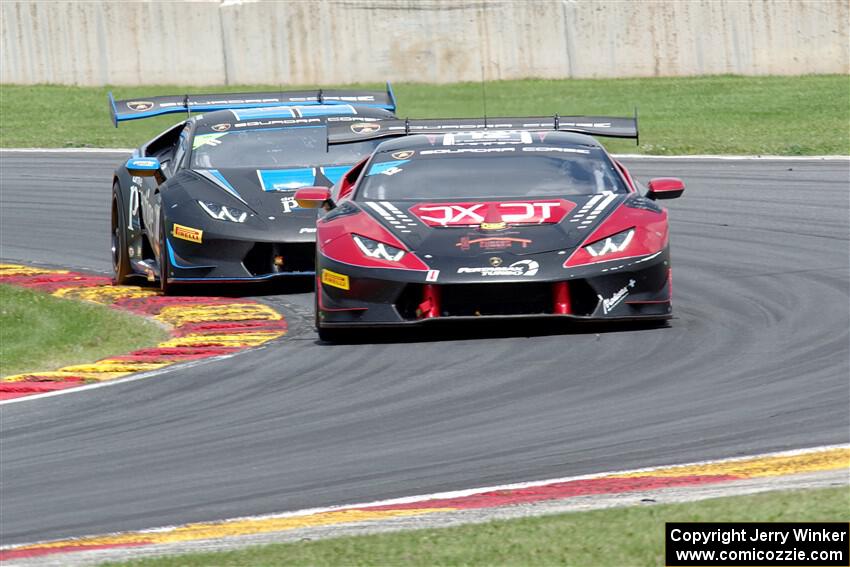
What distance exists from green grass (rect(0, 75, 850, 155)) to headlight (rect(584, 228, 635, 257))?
33.6 feet

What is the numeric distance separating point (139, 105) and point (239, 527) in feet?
25.0

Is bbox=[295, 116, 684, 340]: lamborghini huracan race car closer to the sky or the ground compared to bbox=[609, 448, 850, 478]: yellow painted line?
closer to the sky

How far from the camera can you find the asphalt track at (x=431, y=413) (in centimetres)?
611

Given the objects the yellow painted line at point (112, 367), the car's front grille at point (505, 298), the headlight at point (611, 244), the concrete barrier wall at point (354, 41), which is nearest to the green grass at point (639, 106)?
the concrete barrier wall at point (354, 41)

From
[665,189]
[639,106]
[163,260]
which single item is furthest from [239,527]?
[639,106]

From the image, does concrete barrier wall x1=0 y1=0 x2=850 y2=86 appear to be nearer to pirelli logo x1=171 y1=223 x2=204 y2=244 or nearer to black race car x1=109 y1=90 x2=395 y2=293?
black race car x1=109 y1=90 x2=395 y2=293

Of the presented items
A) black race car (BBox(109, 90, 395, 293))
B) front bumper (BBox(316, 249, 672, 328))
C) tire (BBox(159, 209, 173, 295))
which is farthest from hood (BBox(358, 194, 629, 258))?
tire (BBox(159, 209, 173, 295))

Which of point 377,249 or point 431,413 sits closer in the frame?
point 431,413

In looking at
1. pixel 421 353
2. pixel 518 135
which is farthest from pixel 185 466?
pixel 518 135

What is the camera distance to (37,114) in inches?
1016

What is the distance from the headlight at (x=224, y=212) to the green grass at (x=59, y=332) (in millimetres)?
858

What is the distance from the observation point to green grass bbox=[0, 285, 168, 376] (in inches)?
377

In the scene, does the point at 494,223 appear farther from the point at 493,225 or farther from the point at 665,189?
the point at 665,189

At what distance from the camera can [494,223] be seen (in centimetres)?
909
